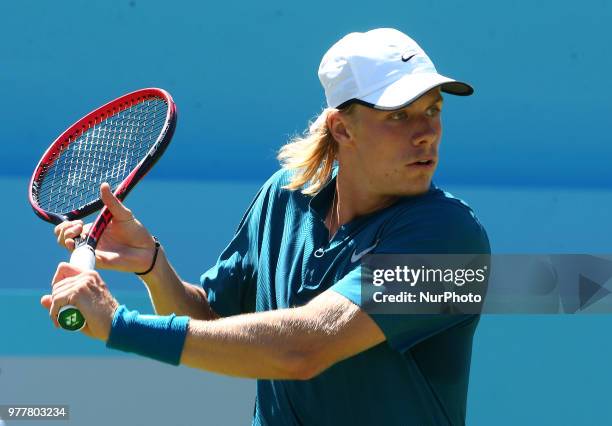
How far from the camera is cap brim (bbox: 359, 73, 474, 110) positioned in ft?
7.71

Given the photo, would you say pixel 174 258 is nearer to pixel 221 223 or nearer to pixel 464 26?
pixel 221 223

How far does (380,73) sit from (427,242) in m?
0.36

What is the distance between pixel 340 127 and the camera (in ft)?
8.36

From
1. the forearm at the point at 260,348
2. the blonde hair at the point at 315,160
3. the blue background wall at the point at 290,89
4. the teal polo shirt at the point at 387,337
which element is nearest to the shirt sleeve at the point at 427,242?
the teal polo shirt at the point at 387,337

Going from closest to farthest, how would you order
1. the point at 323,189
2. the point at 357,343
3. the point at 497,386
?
the point at 357,343 → the point at 323,189 → the point at 497,386

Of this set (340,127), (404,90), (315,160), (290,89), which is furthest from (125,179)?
(290,89)

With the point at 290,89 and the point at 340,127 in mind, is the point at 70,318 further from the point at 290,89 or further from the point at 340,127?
the point at 290,89

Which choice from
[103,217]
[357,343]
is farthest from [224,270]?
[357,343]

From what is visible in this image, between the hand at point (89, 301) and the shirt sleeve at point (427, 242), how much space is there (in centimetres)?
42

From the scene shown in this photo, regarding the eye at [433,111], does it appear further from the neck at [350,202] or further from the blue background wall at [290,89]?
the blue background wall at [290,89]

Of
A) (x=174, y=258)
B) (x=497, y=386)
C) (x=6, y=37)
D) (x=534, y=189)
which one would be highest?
(x=6, y=37)

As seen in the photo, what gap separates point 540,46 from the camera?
16.9 ft

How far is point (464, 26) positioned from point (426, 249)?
2.98 meters

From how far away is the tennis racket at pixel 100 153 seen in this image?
9.27ft
